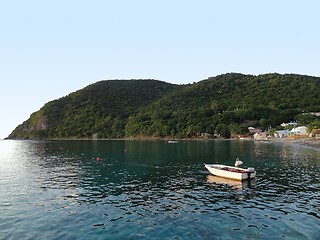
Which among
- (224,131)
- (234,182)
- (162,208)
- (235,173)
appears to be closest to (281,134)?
(224,131)

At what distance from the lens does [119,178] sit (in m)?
39.9

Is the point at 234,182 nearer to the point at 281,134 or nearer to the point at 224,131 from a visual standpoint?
the point at 281,134

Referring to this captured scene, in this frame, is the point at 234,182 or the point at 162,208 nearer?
the point at 162,208

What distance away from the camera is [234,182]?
116ft

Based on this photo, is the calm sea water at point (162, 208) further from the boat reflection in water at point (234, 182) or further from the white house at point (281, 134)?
the white house at point (281, 134)

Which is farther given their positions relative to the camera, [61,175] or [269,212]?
[61,175]

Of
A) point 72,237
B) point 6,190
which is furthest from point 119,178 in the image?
point 72,237

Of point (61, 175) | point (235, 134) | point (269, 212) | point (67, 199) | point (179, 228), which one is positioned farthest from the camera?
point (235, 134)

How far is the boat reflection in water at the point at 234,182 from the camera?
107 ft

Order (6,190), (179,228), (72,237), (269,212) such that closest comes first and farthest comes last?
1. (72,237)
2. (179,228)
3. (269,212)
4. (6,190)

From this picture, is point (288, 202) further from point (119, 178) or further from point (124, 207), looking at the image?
point (119, 178)

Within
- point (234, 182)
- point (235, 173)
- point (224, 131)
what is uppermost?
point (224, 131)

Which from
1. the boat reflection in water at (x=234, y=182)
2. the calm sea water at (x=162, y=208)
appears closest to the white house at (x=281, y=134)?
the calm sea water at (x=162, y=208)

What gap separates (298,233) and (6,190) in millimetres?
34950
